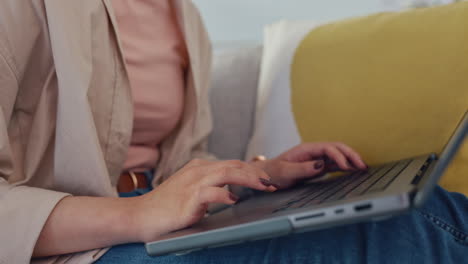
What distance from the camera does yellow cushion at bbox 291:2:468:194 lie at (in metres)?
0.77

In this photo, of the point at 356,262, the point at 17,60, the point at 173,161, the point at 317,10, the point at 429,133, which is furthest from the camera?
the point at 317,10

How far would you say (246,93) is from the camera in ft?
4.02

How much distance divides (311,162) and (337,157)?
49mm

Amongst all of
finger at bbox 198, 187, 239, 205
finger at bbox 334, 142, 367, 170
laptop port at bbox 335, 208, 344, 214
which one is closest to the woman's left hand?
finger at bbox 334, 142, 367, 170

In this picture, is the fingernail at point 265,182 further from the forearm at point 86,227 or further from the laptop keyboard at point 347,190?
the forearm at point 86,227

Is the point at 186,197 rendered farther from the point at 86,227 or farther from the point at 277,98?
the point at 277,98

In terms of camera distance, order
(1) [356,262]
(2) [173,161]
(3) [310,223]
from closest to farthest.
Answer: (3) [310,223], (1) [356,262], (2) [173,161]

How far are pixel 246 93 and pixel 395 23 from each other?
18.6 inches

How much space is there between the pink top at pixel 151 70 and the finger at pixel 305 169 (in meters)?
0.32

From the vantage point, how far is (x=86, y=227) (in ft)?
1.82

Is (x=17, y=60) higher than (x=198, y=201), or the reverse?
(x=17, y=60)

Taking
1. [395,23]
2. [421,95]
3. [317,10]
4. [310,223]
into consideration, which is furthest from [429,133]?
[317,10]

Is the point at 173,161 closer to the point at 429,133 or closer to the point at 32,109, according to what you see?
the point at 32,109

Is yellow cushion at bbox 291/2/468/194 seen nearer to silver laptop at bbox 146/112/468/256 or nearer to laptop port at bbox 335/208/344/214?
silver laptop at bbox 146/112/468/256
